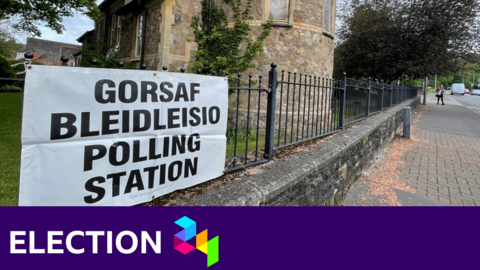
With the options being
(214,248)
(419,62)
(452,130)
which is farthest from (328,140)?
(419,62)

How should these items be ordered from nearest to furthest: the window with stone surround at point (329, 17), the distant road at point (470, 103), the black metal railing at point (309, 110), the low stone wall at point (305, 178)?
1. the low stone wall at point (305, 178)
2. the black metal railing at point (309, 110)
3. the window with stone surround at point (329, 17)
4. the distant road at point (470, 103)

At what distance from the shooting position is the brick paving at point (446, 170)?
4566 millimetres

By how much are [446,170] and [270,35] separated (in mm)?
5835

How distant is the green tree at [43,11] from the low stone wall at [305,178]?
1003 cm

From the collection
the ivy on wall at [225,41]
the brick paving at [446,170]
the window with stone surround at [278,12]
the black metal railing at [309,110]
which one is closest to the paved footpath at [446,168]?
the brick paving at [446,170]

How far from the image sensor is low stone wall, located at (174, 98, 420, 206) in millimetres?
2203

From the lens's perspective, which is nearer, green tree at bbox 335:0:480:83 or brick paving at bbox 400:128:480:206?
brick paving at bbox 400:128:480:206

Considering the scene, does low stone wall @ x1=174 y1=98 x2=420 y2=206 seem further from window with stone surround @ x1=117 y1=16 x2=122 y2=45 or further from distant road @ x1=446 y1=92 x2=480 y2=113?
distant road @ x1=446 y1=92 x2=480 y2=113

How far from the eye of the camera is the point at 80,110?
1.65 metres

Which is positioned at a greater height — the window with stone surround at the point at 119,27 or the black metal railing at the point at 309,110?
the window with stone surround at the point at 119,27

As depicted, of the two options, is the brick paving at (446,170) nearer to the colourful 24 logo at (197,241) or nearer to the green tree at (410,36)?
the colourful 24 logo at (197,241)

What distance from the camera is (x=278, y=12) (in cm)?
888

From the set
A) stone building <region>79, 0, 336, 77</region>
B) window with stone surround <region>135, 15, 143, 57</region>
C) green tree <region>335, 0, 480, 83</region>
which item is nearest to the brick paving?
stone building <region>79, 0, 336, 77</region>

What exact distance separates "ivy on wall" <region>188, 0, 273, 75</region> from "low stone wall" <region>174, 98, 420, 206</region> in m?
4.68
